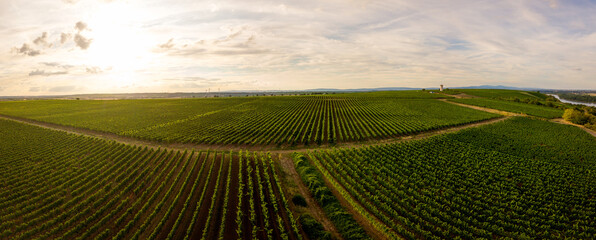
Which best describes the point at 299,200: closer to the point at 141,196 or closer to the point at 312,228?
the point at 312,228

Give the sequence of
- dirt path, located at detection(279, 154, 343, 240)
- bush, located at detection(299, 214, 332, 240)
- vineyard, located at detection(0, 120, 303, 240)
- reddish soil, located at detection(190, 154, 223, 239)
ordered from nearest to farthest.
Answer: bush, located at detection(299, 214, 332, 240), reddish soil, located at detection(190, 154, 223, 239), vineyard, located at detection(0, 120, 303, 240), dirt path, located at detection(279, 154, 343, 240)

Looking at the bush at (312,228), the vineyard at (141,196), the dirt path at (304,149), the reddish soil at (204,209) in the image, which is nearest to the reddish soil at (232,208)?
the vineyard at (141,196)

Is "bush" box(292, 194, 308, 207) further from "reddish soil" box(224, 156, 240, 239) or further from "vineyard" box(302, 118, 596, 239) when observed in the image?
"reddish soil" box(224, 156, 240, 239)

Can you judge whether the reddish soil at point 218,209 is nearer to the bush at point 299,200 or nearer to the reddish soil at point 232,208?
the reddish soil at point 232,208

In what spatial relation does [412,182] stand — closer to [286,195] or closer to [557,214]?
[557,214]

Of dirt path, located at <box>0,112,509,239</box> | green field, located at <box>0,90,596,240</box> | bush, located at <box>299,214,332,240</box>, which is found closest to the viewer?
bush, located at <box>299,214,332,240</box>

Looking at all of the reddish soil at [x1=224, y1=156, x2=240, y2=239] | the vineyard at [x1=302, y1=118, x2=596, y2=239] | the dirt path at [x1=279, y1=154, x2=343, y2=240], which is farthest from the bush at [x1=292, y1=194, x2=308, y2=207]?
the reddish soil at [x1=224, y1=156, x2=240, y2=239]
